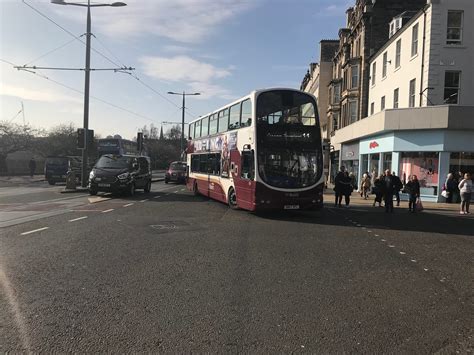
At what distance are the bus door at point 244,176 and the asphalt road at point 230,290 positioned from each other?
124 inches

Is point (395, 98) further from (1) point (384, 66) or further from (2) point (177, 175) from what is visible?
(2) point (177, 175)

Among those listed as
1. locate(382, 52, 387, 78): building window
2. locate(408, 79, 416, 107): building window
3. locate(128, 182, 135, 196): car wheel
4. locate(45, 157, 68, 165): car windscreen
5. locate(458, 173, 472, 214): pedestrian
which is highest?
locate(382, 52, 387, 78): building window

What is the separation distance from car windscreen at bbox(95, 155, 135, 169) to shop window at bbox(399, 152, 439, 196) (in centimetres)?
1463

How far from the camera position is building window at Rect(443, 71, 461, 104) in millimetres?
24516

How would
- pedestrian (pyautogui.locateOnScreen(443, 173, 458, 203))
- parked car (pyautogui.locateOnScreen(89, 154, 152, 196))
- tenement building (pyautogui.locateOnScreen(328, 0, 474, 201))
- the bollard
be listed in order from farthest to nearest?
the bollard
tenement building (pyautogui.locateOnScreen(328, 0, 474, 201))
pedestrian (pyautogui.locateOnScreen(443, 173, 458, 203))
parked car (pyautogui.locateOnScreen(89, 154, 152, 196))

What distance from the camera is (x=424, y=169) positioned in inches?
968

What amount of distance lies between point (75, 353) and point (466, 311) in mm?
4396

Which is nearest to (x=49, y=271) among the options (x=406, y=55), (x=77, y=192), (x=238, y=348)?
(x=238, y=348)

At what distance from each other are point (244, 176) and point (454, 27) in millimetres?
16705

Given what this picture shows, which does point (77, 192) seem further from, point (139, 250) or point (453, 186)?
point (453, 186)

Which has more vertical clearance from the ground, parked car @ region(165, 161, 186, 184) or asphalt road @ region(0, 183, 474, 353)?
parked car @ region(165, 161, 186, 184)

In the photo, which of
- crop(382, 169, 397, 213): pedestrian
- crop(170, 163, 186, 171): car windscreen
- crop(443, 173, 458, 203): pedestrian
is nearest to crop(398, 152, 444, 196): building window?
crop(443, 173, 458, 203): pedestrian

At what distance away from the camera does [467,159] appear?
23.7 meters

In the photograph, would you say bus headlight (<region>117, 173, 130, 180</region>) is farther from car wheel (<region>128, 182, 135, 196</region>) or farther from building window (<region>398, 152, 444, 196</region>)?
building window (<region>398, 152, 444, 196</region>)
